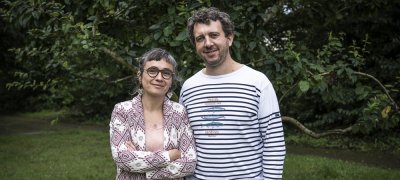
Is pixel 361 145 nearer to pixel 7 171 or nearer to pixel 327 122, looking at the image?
pixel 327 122

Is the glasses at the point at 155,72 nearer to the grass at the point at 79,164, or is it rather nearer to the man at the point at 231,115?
the man at the point at 231,115

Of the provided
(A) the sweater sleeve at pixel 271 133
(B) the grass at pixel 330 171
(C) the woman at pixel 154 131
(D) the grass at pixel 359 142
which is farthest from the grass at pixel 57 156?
(A) the sweater sleeve at pixel 271 133

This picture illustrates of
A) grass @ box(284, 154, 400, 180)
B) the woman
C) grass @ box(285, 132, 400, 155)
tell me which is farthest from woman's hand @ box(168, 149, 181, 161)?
grass @ box(285, 132, 400, 155)

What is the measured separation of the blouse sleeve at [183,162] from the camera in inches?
95.8

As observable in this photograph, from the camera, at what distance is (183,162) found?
8.00ft

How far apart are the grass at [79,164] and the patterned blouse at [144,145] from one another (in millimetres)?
4728

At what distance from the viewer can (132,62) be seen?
12.0 feet

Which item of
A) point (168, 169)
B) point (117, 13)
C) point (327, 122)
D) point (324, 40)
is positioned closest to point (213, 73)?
point (168, 169)

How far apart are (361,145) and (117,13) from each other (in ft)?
26.3

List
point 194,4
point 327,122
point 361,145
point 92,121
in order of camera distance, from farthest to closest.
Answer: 1. point 92,121
2. point 327,122
3. point 361,145
4. point 194,4

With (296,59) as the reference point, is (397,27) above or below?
above

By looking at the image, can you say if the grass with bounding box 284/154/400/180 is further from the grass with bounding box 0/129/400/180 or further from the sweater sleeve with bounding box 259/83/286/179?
the sweater sleeve with bounding box 259/83/286/179

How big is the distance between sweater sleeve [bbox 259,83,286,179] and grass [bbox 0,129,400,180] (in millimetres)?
4756

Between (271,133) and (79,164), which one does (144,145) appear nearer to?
(271,133)
